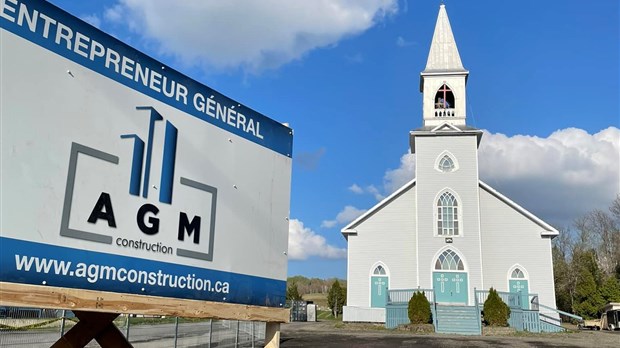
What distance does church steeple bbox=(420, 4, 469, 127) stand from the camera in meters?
31.7

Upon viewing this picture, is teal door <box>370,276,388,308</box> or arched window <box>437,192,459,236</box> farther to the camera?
teal door <box>370,276,388,308</box>

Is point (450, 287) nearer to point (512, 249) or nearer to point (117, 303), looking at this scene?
point (512, 249)

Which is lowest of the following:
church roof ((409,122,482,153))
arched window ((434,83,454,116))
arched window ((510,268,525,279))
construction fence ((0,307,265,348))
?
construction fence ((0,307,265,348))

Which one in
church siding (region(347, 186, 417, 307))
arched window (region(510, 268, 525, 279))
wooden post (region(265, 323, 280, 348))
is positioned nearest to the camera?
wooden post (region(265, 323, 280, 348))

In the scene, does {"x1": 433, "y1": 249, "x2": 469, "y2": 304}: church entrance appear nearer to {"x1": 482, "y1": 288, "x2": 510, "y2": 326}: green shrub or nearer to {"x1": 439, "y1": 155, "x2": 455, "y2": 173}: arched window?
{"x1": 482, "y1": 288, "x2": 510, "y2": 326}: green shrub

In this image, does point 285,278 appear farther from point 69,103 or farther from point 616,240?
point 616,240

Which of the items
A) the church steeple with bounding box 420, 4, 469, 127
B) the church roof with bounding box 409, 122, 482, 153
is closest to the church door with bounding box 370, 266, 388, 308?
the church roof with bounding box 409, 122, 482, 153

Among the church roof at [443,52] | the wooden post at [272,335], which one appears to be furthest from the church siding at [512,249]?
the wooden post at [272,335]

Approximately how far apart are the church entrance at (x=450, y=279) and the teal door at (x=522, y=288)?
252cm

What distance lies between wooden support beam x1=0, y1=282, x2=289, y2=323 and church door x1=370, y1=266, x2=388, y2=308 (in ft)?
88.0

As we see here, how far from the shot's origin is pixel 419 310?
24.7 meters

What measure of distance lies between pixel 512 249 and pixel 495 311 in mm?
5980

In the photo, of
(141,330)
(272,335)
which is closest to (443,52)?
(141,330)

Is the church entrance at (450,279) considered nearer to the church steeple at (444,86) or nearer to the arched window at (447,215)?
the arched window at (447,215)
